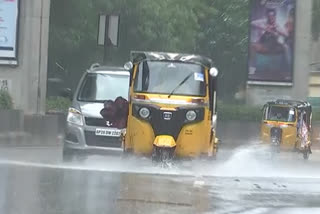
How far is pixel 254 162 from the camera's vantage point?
15.4 m

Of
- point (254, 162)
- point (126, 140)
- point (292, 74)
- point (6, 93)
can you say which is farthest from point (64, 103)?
point (126, 140)

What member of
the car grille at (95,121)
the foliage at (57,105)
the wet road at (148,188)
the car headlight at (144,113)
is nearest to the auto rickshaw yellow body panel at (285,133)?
the foliage at (57,105)

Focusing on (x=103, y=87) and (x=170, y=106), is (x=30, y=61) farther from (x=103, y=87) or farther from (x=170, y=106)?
(x=170, y=106)

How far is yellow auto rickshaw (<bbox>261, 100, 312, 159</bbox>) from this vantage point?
23.3 meters

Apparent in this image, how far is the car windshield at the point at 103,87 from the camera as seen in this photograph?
48.3 feet

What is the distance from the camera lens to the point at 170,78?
12.7 metres

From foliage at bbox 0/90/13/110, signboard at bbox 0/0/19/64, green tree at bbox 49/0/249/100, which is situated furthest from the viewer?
green tree at bbox 49/0/249/100

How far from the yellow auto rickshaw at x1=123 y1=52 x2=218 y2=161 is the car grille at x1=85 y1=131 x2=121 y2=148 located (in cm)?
136

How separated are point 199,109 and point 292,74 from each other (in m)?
13.3

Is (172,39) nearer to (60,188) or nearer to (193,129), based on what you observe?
(193,129)

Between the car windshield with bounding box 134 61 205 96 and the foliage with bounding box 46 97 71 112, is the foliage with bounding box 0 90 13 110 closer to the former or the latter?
the foliage with bounding box 46 97 71 112

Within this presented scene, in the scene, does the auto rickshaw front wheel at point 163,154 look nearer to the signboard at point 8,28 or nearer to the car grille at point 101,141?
the car grille at point 101,141

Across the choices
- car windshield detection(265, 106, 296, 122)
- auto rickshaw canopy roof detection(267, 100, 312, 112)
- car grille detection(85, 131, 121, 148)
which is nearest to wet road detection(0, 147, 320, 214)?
car grille detection(85, 131, 121, 148)

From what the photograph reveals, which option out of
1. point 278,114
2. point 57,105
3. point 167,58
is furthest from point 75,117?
point 278,114
